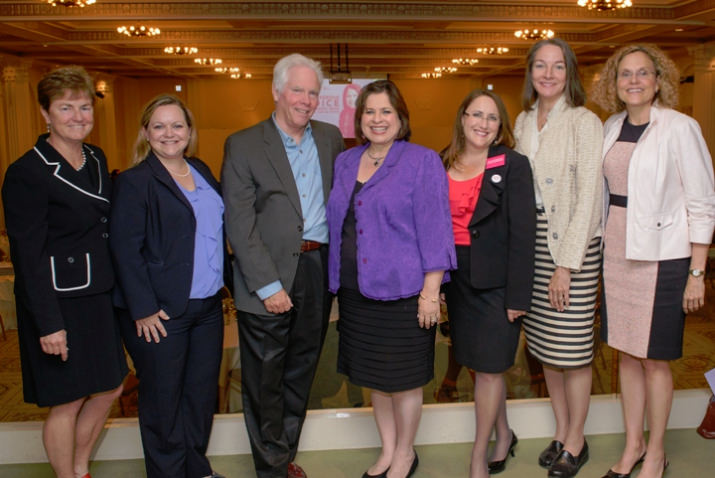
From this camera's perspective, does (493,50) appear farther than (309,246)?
Yes

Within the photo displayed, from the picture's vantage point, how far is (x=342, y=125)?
16812 millimetres

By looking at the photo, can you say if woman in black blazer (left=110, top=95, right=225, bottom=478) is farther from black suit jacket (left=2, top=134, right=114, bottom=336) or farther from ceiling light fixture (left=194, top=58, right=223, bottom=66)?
ceiling light fixture (left=194, top=58, right=223, bottom=66)

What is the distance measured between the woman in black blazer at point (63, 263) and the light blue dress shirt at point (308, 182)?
26.0 inches

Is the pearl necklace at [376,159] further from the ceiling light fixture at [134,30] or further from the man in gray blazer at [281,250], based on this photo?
the ceiling light fixture at [134,30]

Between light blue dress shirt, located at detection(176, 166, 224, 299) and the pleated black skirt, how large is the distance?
1.59 ft

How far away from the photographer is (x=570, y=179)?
2.35 metres

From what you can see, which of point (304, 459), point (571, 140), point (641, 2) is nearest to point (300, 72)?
point (571, 140)

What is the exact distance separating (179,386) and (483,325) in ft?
3.70

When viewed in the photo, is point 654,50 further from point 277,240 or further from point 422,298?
point 277,240

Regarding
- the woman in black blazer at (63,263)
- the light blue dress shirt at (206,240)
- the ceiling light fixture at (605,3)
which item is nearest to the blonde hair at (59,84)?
the woman in black blazer at (63,263)

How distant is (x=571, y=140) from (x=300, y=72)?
1.01 metres

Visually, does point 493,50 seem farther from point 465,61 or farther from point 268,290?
point 268,290

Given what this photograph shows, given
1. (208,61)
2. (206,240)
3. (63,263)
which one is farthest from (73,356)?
(208,61)

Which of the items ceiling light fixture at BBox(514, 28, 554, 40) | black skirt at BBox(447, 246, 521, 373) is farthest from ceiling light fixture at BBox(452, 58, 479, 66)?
black skirt at BBox(447, 246, 521, 373)
